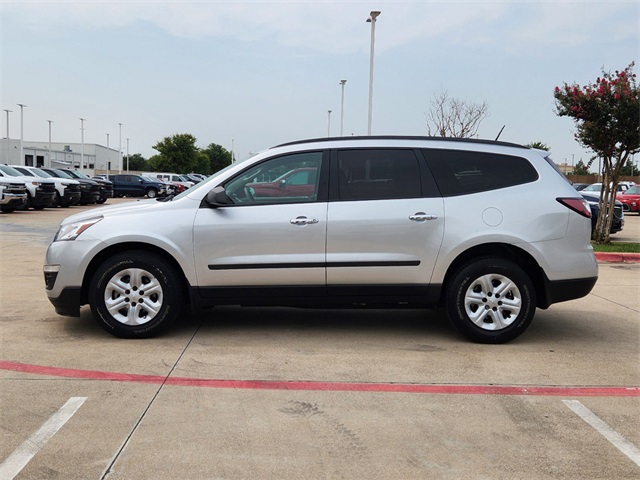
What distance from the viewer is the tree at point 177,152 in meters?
76.2

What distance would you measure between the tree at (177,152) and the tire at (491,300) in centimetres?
7416

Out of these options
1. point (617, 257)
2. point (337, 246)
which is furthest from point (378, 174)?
point (617, 257)

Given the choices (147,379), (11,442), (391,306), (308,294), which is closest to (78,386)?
(147,379)

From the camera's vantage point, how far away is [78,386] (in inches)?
168

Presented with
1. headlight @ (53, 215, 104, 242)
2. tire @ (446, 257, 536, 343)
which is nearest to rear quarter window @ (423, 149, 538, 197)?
tire @ (446, 257, 536, 343)

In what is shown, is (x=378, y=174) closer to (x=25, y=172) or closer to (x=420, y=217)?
(x=420, y=217)

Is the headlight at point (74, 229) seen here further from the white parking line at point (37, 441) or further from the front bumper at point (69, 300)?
the white parking line at point (37, 441)

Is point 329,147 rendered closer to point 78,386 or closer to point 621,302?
point 78,386

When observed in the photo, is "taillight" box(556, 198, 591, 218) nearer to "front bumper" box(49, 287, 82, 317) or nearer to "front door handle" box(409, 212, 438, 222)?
"front door handle" box(409, 212, 438, 222)

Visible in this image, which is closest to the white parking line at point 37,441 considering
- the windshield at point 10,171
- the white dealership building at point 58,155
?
the windshield at point 10,171

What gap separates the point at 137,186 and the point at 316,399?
34.4 metres

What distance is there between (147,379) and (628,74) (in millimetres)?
12356

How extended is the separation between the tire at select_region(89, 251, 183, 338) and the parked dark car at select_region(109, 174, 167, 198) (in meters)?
31.8

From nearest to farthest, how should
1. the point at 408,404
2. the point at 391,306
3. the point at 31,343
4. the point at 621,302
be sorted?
1. the point at 408,404
2. the point at 31,343
3. the point at 391,306
4. the point at 621,302
